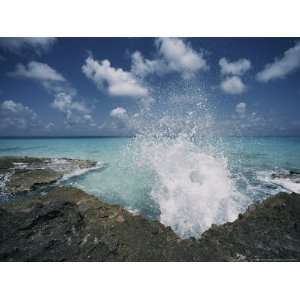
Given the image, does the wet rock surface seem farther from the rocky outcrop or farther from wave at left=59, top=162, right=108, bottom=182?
the rocky outcrop

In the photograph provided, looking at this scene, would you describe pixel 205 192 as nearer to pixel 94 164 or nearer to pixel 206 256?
pixel 206 256

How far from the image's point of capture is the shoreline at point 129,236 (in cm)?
288

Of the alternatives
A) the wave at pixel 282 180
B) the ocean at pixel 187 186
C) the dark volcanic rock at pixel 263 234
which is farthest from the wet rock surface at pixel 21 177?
the wave at pixel 282 180

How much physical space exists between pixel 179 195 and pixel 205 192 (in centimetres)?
60

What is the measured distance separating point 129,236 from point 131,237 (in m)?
0.04

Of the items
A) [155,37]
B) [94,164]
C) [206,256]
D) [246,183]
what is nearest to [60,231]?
[206,256]

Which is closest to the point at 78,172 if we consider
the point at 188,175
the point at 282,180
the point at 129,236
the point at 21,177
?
the point at 21,177

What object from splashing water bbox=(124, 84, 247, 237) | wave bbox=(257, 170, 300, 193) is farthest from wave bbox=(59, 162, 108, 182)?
wave bbox=(257, 170, 300, 193)

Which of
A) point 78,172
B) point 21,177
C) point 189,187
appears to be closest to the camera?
point 189,187

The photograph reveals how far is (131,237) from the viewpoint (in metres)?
3.09

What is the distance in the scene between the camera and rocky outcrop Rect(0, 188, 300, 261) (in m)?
2.88

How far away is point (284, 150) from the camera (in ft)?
32.7

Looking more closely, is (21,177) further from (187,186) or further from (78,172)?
(187,186)

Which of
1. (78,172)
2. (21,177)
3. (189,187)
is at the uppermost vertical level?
(189,187)
